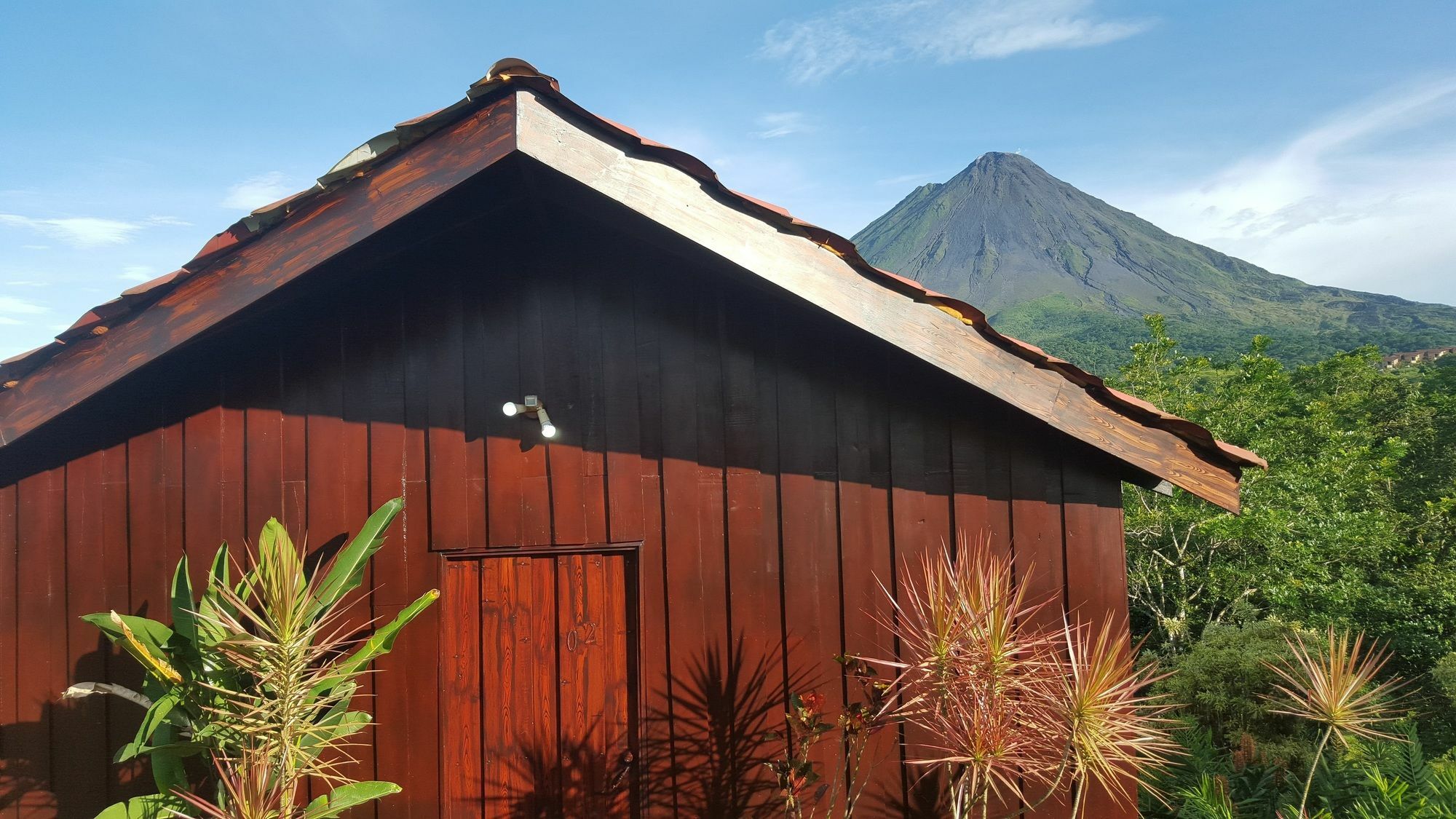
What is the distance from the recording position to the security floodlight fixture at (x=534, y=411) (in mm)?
3322

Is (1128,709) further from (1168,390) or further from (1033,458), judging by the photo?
(1168,390)

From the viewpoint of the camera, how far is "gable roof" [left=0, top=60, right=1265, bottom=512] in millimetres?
2766

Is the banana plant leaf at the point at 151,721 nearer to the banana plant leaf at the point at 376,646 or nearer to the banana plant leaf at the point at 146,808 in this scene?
the banana plant leaf at the point at 146,808

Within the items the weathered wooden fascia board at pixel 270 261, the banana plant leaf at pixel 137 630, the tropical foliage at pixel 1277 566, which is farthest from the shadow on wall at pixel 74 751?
the tropical foliage at pixel 1277 566

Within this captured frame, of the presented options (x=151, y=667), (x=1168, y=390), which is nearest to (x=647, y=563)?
(x=151, y=667)

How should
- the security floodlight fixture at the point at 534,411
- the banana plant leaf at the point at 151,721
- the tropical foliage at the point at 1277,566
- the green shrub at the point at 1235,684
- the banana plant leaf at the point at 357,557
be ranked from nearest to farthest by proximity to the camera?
the banana plant leaf at the point at 151,721, the banana plant leaf at the point at 357,557, the security floodlight fixture at the point at 534,411, the green shrub at the point at 1235,684, the tropical foliage at the point at 1277,566

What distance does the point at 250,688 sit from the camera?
281 centimetres

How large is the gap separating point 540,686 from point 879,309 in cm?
239

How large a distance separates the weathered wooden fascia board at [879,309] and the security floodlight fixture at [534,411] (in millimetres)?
1083

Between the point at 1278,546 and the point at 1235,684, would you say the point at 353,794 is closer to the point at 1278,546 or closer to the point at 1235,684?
the point at 1235,684

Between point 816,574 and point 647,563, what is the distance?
817mm

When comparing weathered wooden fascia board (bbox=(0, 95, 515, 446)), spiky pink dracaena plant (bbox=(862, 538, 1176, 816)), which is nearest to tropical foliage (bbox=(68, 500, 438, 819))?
weathered wooden fascia board (bbox=(0, 95, 515, 446))

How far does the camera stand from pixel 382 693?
3.36 meters

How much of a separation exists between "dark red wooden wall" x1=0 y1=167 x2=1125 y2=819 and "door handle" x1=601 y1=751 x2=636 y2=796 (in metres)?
0.10
